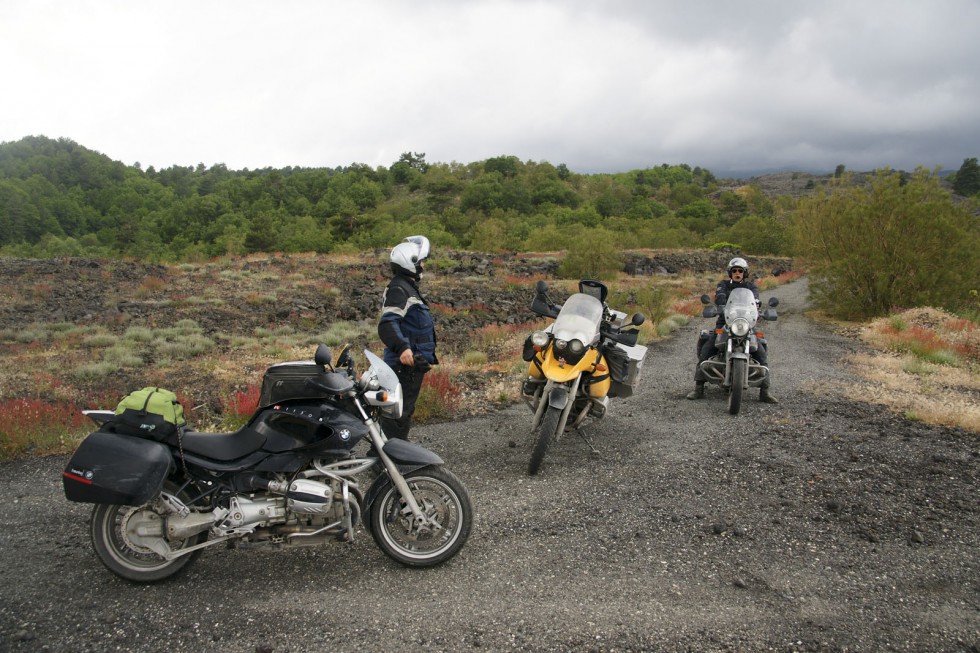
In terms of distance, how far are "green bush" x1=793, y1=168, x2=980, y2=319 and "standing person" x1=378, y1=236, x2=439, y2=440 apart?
16736 mm

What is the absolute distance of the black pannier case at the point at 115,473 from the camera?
129 inches

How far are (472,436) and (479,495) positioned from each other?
5.40 ft

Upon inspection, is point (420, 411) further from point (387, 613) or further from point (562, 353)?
point (387, 613)

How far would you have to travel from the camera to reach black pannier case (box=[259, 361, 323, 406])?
3619mm

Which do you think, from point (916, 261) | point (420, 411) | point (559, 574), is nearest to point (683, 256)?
point (916, 261)

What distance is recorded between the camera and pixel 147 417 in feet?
11.3

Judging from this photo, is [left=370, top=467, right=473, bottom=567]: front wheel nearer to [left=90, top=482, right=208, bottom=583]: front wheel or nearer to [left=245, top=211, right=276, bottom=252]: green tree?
[left=90, top=482, right=208, bottom=583]: front wheel

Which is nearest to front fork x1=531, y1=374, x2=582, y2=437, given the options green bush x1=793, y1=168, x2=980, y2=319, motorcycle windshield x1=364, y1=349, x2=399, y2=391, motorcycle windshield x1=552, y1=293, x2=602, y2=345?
motorcycle windshield x1=552, y1=293, x2=602, y2=345

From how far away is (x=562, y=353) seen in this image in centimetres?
557

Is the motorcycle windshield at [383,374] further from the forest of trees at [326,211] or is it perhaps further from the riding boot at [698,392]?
the forest of trees at [326,211]

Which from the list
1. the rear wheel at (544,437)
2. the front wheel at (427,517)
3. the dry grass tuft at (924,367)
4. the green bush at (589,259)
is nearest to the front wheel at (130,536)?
the front wheel at (427,517)

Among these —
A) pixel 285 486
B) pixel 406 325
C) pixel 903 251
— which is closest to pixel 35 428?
pixel 406 325

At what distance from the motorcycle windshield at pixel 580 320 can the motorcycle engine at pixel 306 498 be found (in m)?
2.78

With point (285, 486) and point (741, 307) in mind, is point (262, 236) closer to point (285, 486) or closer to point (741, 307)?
point (741, 307)
